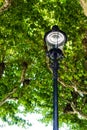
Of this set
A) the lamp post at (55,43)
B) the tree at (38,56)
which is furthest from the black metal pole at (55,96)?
the tree at (38,56)

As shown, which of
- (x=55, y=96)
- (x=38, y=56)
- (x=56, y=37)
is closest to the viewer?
(x=55, y=96)

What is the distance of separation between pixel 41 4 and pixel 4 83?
6435mm

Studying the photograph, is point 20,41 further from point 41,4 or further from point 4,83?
point 4,83

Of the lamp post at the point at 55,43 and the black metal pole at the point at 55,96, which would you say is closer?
the black metal pole at the point at 55,96

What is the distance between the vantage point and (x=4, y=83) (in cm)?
2119

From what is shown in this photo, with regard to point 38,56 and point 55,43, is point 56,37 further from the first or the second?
point 38,56

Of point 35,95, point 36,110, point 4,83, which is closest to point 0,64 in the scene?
point 4,83

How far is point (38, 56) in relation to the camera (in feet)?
61.3

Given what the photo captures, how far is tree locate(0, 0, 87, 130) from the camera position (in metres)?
17.1

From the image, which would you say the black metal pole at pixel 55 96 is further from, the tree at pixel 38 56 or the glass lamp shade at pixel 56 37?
the tree at pixel 38 56

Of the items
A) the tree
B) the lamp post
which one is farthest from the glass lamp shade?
the tree

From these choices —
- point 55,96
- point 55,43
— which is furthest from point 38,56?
point 55,96

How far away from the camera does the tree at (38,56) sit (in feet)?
56.0

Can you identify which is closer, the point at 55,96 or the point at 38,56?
the point at 55,96
